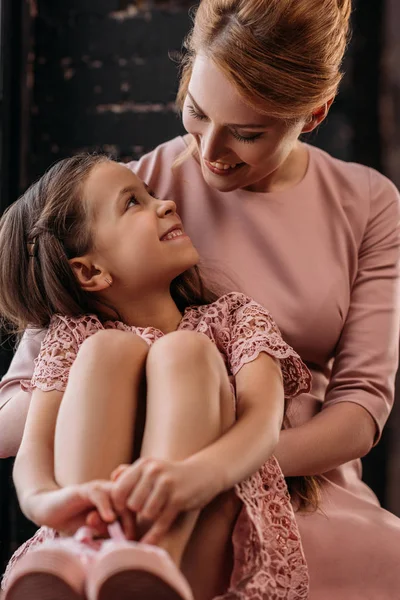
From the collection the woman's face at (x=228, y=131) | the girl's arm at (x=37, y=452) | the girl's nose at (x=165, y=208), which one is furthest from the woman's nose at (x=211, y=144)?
the girl's arm at (x=37, y=452)

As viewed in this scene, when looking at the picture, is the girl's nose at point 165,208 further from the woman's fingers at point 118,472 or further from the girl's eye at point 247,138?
the woman's fingers at point 118,472

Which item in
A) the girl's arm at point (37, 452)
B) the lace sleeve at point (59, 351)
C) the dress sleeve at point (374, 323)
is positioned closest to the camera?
the girl's arm at point (37, 452)

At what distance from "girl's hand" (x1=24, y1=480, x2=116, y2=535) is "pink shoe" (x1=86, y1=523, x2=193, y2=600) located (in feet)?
0.26

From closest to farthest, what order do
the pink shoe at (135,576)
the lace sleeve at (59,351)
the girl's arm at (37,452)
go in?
the pink shoe at (135,576), the girl's arm at (37,452), the lace sleeve at (59,351)

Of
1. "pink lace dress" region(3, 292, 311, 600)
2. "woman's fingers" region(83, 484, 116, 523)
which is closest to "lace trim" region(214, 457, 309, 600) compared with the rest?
"pink lace dress" region(3, 292, 311, 600)

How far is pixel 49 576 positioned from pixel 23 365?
69cm

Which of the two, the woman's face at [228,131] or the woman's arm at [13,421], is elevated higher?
the woman's face at [228,131]

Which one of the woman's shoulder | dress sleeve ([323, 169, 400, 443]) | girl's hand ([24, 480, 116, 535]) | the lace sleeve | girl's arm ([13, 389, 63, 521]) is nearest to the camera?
girl's hand ([24, 480, 116, 535])

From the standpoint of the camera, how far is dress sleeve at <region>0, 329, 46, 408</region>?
1721mm

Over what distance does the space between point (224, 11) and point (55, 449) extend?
2.70 feet

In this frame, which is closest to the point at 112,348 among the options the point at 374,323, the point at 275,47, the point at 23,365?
the point at 23,365

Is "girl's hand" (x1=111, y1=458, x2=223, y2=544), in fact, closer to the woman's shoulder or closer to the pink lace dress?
the pink lace dress

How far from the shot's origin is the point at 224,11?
163 centimetres

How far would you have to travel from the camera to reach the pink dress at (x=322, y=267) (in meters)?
1.82
